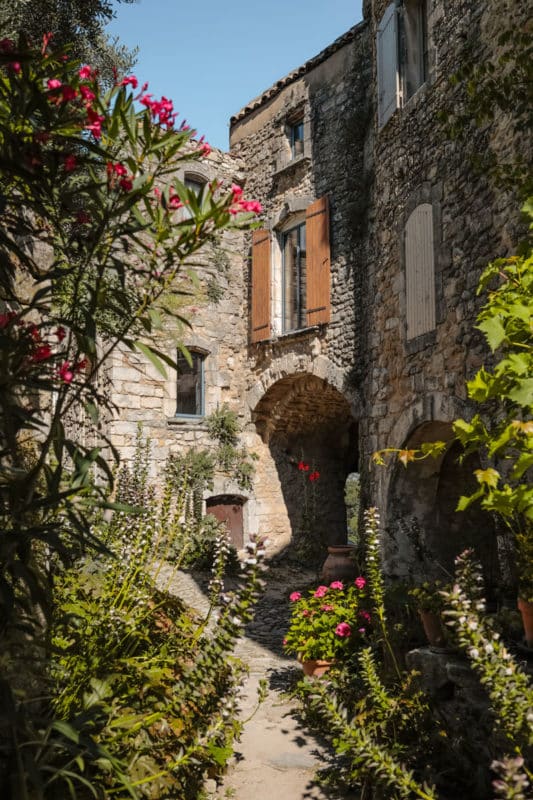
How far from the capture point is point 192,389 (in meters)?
10.1

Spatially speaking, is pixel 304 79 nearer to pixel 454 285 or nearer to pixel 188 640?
pixel 454 285

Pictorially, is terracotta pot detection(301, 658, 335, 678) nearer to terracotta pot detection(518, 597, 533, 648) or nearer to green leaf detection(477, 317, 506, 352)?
terracotta pot detection(518, 597, 533, 648)

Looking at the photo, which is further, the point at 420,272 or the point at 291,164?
the point at 291,164

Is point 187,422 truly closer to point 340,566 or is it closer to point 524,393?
point 340,566

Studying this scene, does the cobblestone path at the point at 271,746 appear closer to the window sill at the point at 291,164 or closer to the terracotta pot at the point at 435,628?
the terracotta pot at the point at 435,628

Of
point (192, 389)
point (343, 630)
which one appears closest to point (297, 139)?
point (192, 389)

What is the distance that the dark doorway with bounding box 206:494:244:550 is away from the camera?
33.0 ft

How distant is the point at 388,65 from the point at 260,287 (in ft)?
12.8

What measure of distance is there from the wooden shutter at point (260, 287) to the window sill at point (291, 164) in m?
0.96

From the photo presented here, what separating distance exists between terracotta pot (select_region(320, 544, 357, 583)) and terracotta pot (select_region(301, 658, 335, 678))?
5.82ft

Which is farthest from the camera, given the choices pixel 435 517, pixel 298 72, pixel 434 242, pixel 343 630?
pixel 298 72

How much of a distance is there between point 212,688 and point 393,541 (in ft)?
12.0

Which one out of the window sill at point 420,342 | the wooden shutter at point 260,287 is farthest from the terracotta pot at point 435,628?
the wooden shutter at point 260,287

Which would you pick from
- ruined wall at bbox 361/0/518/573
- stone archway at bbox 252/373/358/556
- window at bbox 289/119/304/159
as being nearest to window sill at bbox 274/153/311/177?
window at bbox 289/119/304/159
